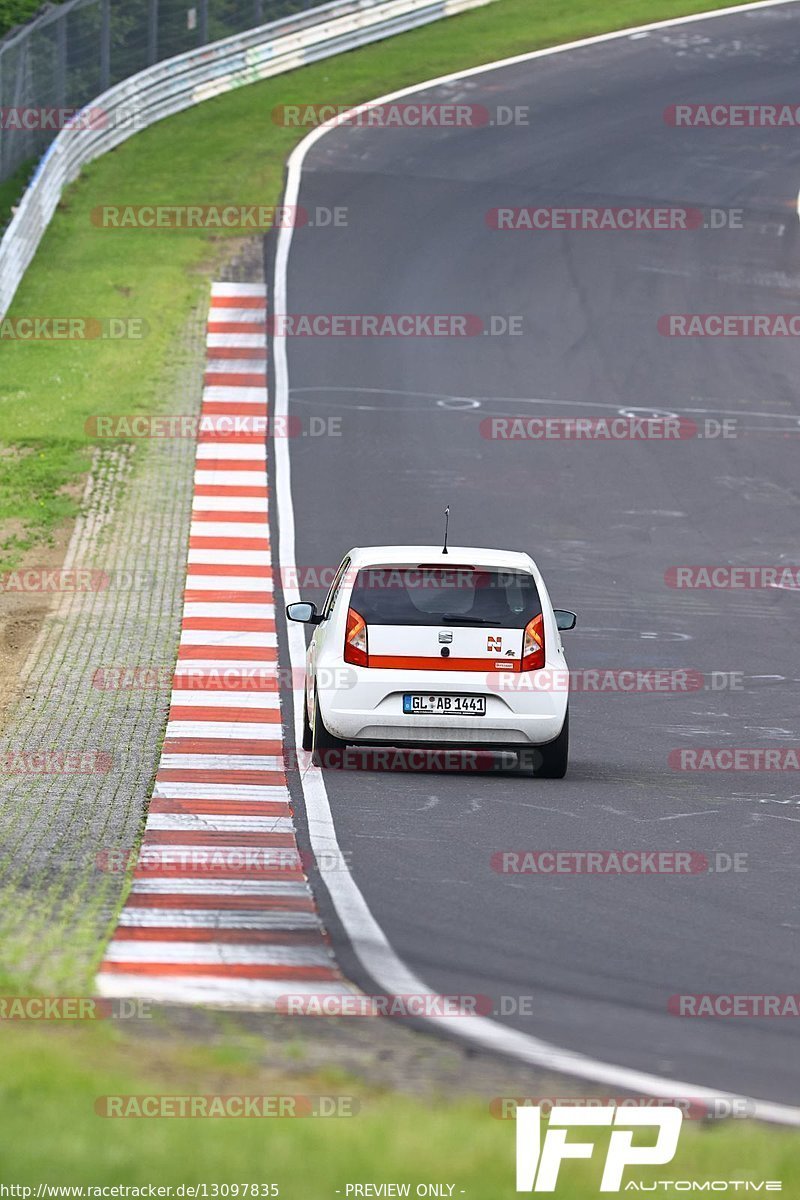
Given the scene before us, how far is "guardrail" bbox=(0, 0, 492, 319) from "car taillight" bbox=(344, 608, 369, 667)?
64.0 ft

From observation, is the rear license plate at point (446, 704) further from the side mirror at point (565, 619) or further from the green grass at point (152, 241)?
the green grass at point (152, 241)

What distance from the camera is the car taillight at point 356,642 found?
43.3 ft

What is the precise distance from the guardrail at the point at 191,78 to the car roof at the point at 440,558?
19080 millimetres

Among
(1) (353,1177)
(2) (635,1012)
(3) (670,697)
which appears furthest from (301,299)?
(1) (353,1177)

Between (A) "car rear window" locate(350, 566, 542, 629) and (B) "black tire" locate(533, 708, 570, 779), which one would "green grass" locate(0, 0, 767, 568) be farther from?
(B) "black tire" locate(533, 708, 570, 779)

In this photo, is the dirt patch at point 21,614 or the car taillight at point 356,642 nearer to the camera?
the car taillight at point 356,642

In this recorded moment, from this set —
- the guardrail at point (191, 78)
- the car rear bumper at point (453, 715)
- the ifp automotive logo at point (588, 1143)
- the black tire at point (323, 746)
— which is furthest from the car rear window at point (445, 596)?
the guardrail at point (191, 78)

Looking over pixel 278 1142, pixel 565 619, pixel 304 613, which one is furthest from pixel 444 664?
pixel 278 1142

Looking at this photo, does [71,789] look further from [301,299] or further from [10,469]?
[301,299]

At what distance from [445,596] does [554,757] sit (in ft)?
4.48

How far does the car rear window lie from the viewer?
1326 centimetres

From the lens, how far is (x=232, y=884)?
10156 millimetres

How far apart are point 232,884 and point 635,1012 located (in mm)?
2958

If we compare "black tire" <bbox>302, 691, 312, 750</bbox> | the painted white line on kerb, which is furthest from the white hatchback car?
the painted white line on kerb
